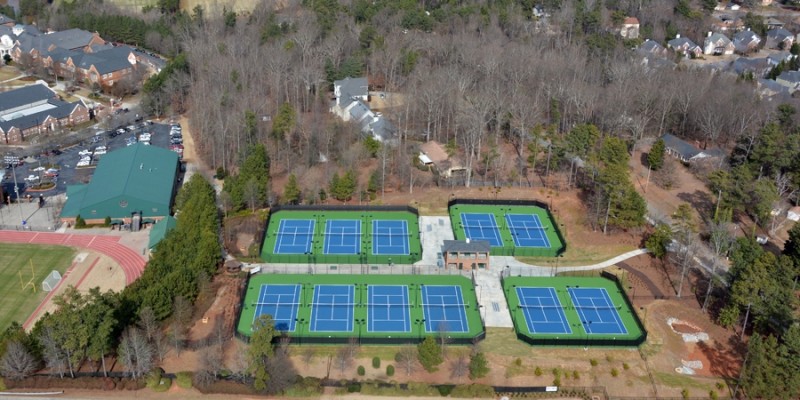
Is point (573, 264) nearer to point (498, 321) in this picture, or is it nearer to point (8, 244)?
point (498, 321)

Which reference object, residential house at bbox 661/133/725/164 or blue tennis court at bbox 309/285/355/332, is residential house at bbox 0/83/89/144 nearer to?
blue tennis court at bbox 309/285/355/332

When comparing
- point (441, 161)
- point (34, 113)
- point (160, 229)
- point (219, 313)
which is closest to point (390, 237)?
point (441, 161)

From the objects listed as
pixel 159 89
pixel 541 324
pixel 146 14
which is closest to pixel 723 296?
pixel 541 324

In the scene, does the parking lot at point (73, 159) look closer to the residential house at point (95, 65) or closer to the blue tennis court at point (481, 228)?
the residential house at point (95, 65)

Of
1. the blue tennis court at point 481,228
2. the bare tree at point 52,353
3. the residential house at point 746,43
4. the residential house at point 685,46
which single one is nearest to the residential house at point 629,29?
the residential house at point 685,46

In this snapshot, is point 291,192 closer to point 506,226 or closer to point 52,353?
point 506,226
